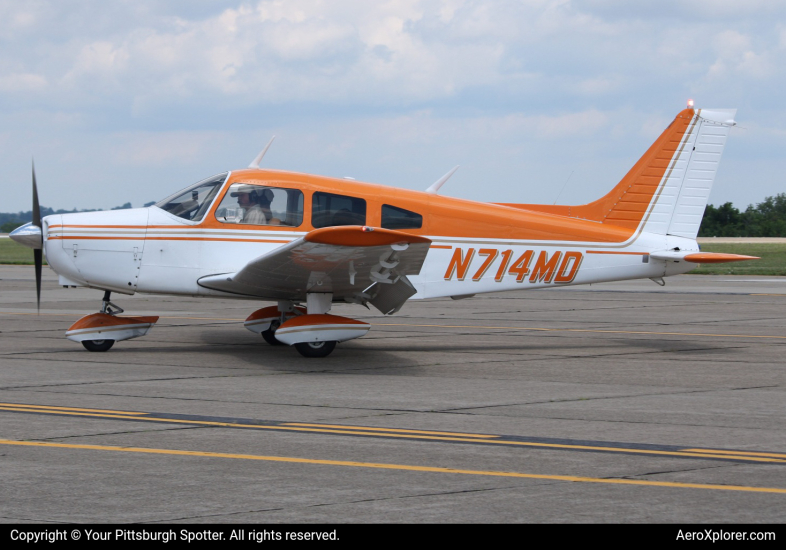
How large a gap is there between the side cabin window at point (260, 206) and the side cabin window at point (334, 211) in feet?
0.68

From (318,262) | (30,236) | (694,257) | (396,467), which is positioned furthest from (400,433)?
(694,257)

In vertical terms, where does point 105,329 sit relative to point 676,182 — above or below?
below

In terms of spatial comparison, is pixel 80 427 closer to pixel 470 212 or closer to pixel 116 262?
pixel 116 262

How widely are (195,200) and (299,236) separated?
1442mm

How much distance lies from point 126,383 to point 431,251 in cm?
449

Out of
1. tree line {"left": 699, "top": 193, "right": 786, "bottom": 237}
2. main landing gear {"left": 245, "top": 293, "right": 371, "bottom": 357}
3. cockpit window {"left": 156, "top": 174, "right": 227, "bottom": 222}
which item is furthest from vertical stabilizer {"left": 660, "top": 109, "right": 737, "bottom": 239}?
tree line {"left": 699, "top": 193, "right": 786, "bottom": 237}

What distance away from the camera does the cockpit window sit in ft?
38.3

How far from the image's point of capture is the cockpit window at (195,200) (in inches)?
460

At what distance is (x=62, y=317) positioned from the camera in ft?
55.9

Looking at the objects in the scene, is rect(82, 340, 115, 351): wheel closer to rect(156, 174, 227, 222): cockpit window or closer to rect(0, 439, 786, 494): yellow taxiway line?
rect(156, 174, 227, 222): cockpit window

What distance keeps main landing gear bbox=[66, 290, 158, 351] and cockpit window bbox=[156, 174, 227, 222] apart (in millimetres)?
1443

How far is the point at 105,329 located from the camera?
11727mm

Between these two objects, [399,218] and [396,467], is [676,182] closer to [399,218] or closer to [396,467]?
[399,218]

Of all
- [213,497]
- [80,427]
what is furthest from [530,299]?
[213,497]
